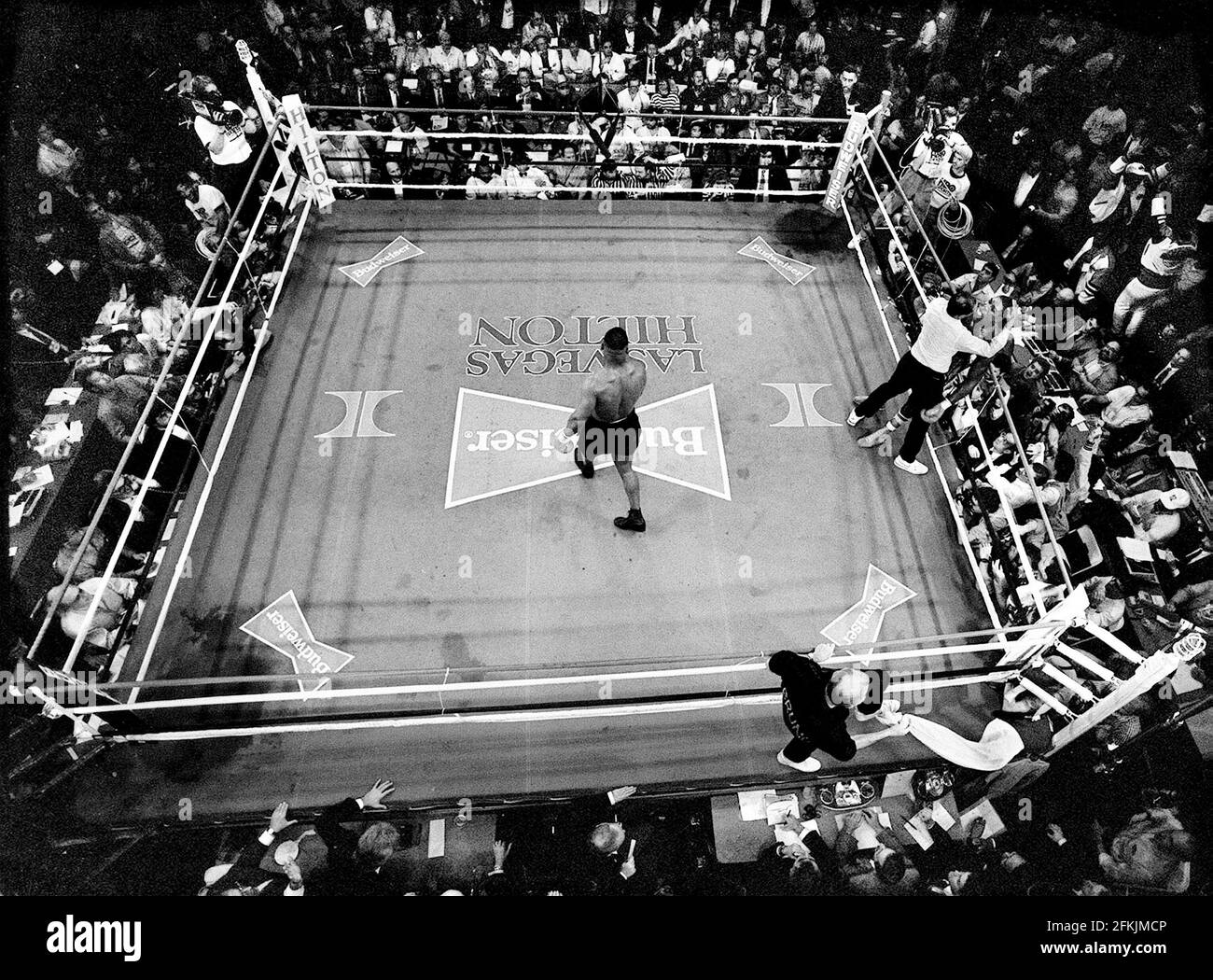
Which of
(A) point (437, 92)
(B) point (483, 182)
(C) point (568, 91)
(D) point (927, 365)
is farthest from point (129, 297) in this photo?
(D) point (927, 365)

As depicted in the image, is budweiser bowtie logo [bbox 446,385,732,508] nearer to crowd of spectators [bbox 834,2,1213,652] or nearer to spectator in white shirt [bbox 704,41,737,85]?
crowd of spectators [bbox 834,2,1213,652]

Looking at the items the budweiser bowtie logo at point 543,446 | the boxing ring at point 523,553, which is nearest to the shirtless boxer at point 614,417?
the boxing ring at point 523,553

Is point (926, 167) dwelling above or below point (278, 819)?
above

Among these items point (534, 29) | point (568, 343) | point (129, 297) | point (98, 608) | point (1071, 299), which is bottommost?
point (98, 608)

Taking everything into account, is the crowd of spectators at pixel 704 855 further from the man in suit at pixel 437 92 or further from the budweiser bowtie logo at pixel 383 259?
the man in suit at pixel 437 92

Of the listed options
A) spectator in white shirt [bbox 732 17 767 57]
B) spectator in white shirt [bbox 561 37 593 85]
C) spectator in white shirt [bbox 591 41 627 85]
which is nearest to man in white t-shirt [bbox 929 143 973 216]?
spectator in white shirt [bbox 732 17 767 57]

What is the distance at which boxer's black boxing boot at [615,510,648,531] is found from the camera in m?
5.38

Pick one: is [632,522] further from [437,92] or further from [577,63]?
[577,63]

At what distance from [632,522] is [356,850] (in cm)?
291

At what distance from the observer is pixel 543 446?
597 centimetres

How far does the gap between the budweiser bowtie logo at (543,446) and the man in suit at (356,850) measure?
7.44 feet

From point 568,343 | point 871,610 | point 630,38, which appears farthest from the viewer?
point 630,38

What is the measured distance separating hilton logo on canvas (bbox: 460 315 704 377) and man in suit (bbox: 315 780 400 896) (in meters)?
3.75

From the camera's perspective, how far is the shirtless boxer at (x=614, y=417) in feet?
15.1
